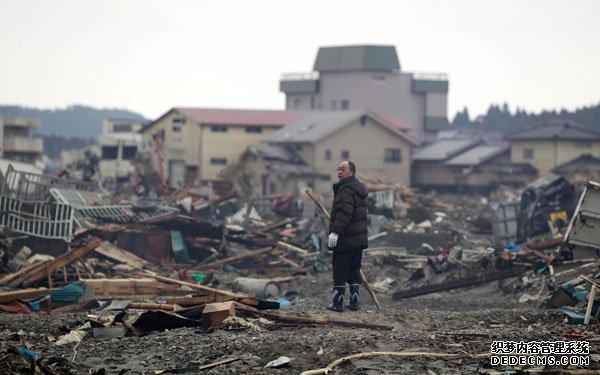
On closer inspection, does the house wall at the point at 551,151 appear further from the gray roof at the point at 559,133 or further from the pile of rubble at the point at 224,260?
the pile of rubble at the point at 224,260

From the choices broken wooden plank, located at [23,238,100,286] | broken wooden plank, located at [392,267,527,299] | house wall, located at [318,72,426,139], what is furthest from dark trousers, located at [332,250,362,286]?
house wall, located at [318,72,426,139]

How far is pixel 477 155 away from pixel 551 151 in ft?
14.5

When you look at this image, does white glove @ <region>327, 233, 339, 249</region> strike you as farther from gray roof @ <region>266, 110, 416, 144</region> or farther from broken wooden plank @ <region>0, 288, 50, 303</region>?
gray roof @ <region>266, 110, 416, 144</region>

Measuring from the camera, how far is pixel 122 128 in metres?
71.4

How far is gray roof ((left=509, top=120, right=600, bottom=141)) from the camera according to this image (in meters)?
55.9

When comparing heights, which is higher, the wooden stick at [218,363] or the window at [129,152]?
the window at [129,152]

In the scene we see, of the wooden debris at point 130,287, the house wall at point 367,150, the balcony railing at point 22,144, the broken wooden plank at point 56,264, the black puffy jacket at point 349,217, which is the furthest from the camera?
the balcony railing at point 22,144

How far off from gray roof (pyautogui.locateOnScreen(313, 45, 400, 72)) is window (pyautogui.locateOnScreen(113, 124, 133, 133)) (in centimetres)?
1881

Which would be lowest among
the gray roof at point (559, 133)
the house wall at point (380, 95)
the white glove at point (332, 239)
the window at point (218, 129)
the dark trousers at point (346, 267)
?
the dark trousers at point (346, 267)

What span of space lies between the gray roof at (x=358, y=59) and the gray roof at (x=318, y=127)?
75.5ft

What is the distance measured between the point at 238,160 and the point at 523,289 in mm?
38515

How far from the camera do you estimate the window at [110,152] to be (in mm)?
62781

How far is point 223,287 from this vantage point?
17141mm

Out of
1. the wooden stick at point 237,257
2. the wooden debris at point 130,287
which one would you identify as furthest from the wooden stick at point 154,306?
the wooden stick at point 237,257
